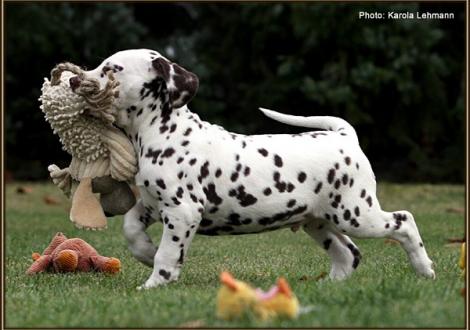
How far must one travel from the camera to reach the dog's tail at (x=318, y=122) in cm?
583

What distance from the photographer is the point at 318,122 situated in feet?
19.7

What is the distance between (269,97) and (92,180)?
11.5 meters

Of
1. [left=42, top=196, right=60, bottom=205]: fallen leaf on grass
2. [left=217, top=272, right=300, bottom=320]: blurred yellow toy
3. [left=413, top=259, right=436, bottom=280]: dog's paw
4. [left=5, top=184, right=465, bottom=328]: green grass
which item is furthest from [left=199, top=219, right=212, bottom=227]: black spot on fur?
→ [left=42, top=196, right=60, bottom=205]: fallen leaf on grass

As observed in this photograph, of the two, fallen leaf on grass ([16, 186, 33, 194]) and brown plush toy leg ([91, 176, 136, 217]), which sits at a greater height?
brown plush toy leg ([91, 176, 136, 217])

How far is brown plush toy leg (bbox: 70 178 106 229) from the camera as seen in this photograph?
18.0 ft

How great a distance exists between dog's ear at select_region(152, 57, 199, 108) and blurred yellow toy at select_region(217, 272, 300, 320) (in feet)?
5.41

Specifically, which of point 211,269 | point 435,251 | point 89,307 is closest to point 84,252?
point 211,269

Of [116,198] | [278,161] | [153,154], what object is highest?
[153,154]

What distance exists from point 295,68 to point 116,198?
11.1m

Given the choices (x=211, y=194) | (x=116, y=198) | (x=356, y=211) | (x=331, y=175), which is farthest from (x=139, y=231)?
(x=356, y=211)

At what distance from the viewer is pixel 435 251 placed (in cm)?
760

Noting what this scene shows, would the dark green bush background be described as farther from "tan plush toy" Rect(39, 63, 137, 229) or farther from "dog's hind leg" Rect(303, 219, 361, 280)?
"tan plush toy" Rect(39, 63, 137, 229)

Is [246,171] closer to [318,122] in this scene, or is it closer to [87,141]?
[318,122]

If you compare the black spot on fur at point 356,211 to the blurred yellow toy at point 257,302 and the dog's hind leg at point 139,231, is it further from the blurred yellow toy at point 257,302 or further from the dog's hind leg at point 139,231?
the blurred yellow toy at point 257,302
